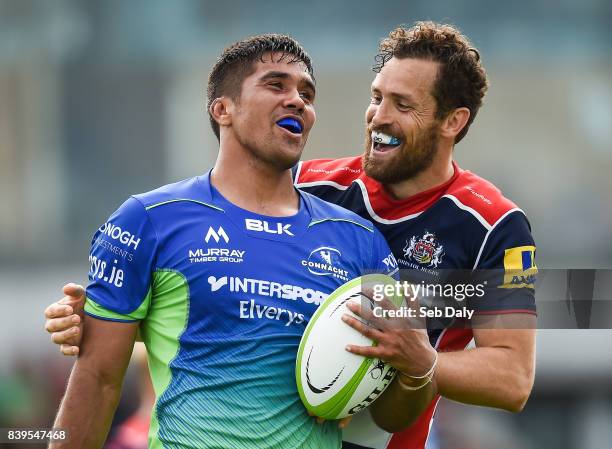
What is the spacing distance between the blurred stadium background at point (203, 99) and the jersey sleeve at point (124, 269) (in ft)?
34.5

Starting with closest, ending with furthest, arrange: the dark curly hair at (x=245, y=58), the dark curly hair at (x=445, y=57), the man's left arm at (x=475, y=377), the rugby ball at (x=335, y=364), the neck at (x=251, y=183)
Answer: the rugby ball at (x=335, y=364), the man's left arm at (x=475, y=377), the neck at (x=251, y=183), the dark curly hair at (x=245, y=58), the dark curly hair at (x=445, y=57)

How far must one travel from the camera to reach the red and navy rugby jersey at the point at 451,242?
4.85 m

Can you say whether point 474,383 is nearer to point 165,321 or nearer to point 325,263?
point 325,263

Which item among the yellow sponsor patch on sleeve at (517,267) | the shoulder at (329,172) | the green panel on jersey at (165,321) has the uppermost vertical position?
the shoulder at (329,172)

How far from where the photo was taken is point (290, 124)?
4422 mm

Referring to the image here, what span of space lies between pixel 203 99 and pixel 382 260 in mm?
12046

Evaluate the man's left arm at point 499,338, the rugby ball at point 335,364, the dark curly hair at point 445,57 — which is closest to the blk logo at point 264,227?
the rugby ball at point 335,364

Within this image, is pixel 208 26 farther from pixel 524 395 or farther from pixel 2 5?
pixel 524 395

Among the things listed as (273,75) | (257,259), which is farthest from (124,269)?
(273,75)

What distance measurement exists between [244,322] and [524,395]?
57.9 inches

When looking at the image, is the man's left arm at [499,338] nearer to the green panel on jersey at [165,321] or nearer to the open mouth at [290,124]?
the green panel on jersey at [165,321]

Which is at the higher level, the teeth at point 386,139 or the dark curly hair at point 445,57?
the dark curly hair at point 445,57

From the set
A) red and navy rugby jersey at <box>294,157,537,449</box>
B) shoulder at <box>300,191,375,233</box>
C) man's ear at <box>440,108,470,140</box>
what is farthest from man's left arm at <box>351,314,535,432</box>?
man's ear at <box>440,108,470,140</box>

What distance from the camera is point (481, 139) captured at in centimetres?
1688
